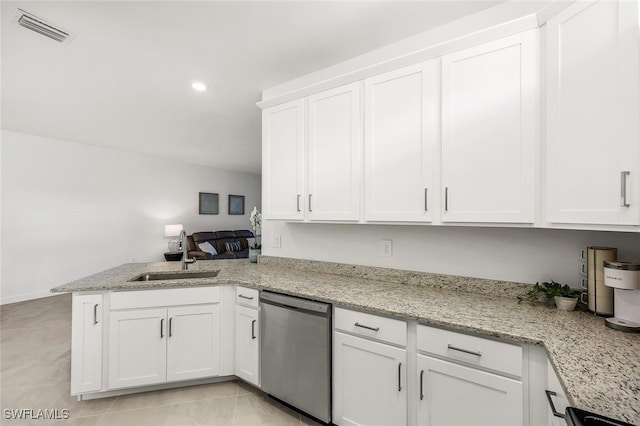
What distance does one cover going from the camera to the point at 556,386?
1.10 metres

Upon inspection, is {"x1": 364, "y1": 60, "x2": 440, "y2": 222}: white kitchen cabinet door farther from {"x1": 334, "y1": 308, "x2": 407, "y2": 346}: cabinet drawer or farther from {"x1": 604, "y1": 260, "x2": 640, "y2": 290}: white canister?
{"x1": 604, "y1": 260, "x2": 640, "y2": 290}: white canister

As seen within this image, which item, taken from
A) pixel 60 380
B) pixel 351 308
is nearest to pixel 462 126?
pixel 351 308

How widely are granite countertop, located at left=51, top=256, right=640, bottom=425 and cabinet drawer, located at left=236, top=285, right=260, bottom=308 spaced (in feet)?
0.19

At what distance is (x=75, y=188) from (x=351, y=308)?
5779 mm

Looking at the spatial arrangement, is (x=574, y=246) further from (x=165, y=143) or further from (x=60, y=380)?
(x=165, y=143)

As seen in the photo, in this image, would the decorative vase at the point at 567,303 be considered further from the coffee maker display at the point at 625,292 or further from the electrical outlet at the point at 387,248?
the electrical outlet at the point at 387,248

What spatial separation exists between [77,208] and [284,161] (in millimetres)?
4830

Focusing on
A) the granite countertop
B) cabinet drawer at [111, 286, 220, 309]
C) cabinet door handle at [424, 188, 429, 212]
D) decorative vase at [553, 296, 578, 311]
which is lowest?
cabinet drawer at [111, 286, 220, 309]

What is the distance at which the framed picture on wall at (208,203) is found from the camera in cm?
749

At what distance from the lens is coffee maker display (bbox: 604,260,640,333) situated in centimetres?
124

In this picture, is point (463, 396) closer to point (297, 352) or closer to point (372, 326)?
point (372, 326)

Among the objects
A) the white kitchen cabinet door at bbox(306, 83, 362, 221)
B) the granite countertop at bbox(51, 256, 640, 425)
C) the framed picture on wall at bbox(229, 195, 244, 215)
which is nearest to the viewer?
the granite countertop at bbox(51, 256, 640, 425)

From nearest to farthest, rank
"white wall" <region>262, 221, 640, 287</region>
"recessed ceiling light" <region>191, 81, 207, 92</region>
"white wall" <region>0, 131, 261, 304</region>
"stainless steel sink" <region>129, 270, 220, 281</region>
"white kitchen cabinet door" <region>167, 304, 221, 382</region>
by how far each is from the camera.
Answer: "white wall" <region>262, 221, 640, 287</region>, "white kitchen cabinet door" <region>167, 304, 221, 382</region>, "stainless steel sink" <region>129, 270, 220, 281</region>, "recessed ceiling light" <region>191, 81, 207, 92</region>, "white wall" <region>0, 131, 261, 304</region>

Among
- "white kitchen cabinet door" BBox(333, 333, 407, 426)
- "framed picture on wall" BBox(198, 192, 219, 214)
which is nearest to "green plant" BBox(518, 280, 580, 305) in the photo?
"white kitchen cabinet door" BBox(333, 333, 407, 426)
